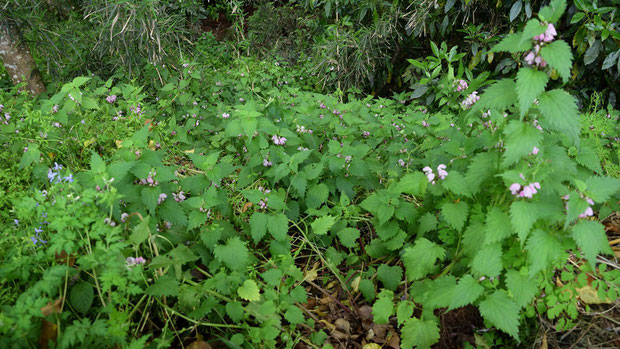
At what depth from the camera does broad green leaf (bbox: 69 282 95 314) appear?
1.50m

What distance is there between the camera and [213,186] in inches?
78.5

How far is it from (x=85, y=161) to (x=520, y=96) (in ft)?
8.65

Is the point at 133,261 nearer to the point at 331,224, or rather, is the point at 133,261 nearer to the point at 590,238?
the point at 331,224

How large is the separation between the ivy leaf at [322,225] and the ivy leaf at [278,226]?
0.17 metres

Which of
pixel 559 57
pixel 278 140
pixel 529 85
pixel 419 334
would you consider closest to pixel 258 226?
pixel 278 140

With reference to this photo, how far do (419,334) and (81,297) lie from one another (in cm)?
138

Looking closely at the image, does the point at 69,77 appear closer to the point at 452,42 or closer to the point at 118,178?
the point at 118,178

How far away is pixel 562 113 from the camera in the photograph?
4.39 ft

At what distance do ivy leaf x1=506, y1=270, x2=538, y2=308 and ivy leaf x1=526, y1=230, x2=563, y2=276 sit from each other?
0.38ft

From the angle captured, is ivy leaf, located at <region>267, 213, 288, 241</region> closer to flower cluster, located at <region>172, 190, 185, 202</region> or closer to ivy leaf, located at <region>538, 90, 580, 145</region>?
flower cluster, located at <region>172, 190, 185, 202</region>

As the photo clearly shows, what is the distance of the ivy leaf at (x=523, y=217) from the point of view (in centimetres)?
132

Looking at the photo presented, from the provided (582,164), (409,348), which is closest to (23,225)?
(409,348)

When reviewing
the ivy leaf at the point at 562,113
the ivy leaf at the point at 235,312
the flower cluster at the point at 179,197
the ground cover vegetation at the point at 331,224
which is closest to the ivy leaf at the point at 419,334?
the ground cover vegetation at the point at 331,224

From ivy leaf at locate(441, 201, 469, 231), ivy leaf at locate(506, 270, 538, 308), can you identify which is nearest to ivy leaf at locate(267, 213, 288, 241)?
ivy leaf at locate(441, 201, 469, 231)
